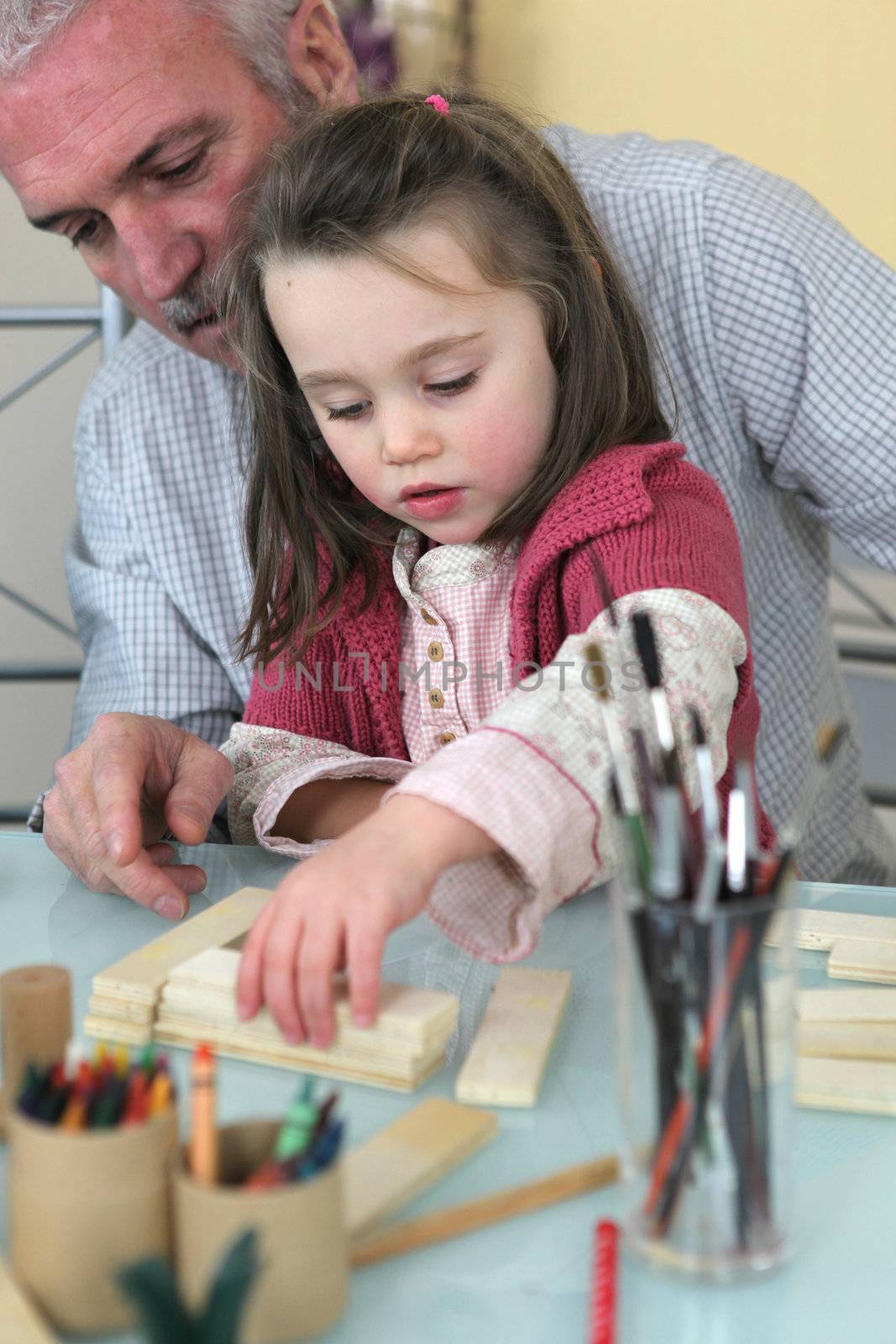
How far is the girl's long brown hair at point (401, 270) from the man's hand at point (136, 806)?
8.1 inches

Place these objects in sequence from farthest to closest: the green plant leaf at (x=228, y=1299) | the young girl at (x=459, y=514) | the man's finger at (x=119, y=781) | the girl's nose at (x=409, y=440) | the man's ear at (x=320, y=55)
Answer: the man's ear at (x=320, y=55) < the girl's nose at (x=409, y=440) < the man's finger at (x=119, y=781) < the young girl at (x=459, y=514) < the green plant leaf at (x=228, y=1299)

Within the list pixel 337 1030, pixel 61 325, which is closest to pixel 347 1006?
pixel 337 1030

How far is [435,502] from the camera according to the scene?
3.69 feet

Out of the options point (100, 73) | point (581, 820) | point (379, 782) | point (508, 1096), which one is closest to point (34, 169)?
point (100, 73)

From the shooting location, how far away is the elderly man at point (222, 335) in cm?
138

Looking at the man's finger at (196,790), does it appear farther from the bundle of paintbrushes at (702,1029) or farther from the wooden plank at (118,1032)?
the bundle of paintbrushes at (702,1029)

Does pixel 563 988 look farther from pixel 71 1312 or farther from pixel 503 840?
pixel 71 1312

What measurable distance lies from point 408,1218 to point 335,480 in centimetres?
83

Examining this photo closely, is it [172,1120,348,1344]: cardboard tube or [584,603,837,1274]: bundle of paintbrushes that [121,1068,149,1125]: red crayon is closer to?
[172,1120,348,1344]: cardboard tube

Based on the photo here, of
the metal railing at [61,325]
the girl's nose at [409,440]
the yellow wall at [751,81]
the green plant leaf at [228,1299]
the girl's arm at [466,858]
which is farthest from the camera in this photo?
the yellow wall at [751,81]

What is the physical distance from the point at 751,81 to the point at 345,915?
2929 mm

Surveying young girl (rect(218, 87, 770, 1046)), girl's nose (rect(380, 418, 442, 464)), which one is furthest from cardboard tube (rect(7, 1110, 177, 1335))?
girl's nose (rect(380, 418, 442, 464))

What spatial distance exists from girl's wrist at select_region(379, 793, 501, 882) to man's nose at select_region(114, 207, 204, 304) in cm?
86

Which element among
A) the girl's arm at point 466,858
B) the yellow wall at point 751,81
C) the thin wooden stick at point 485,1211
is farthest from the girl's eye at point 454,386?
the yellow wall at point 751,81
